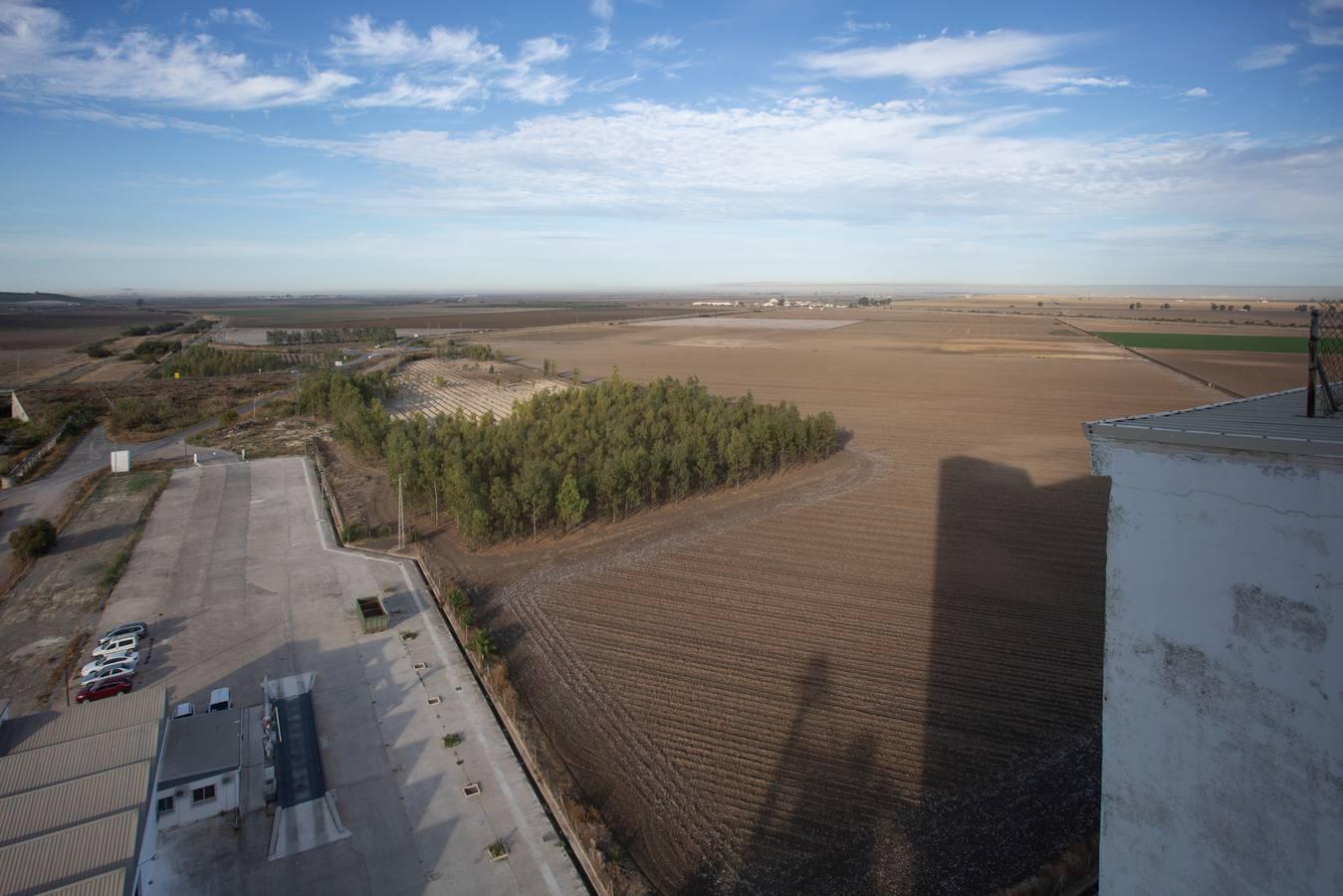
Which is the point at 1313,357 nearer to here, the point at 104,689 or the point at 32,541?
the point at 104,689

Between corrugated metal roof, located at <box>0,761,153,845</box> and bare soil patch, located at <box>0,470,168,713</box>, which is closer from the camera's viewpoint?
corrugated metal roof, located at <box>0,761,153,845</box>

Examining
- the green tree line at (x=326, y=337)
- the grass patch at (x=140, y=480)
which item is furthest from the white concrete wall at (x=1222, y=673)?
the green tree line at (x=326, y=337)

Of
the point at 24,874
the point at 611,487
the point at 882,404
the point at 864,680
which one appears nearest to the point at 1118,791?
the point at 864,680

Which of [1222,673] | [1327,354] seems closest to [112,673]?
[1222,673]

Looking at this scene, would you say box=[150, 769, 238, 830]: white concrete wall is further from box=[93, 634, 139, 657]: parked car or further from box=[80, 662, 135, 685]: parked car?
box=[93, 634, 139, 657]: parked car

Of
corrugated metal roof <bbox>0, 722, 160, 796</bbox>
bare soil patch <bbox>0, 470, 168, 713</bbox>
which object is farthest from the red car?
corrugated metal roof <bbox>0, 722, 160, 796</bbox>
